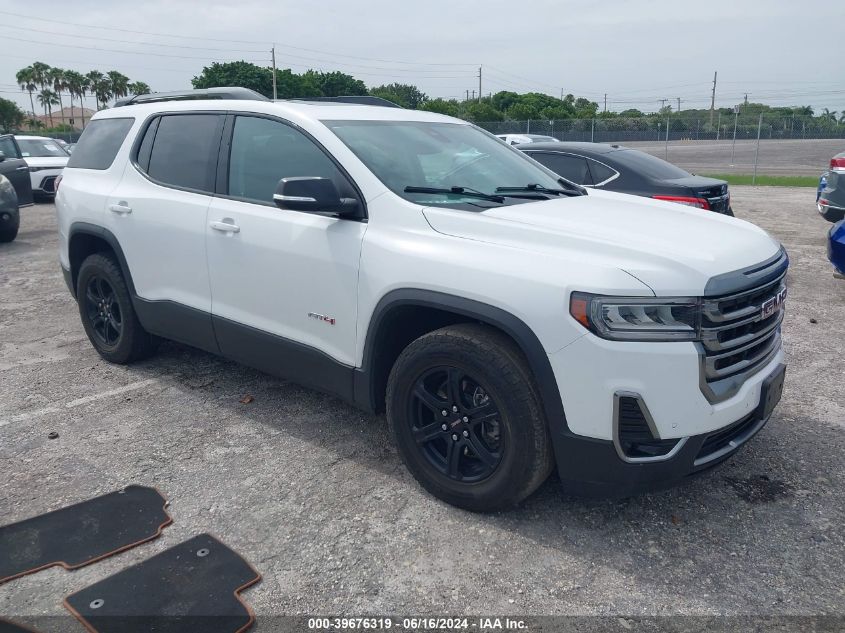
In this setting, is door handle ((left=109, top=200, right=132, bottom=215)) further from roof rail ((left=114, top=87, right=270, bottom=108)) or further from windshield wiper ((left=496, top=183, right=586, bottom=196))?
windshield wiper ((left=496, top=183, right=586, bottom=196))

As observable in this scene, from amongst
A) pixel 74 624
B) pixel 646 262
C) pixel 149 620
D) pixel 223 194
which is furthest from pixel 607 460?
pixel 223 194

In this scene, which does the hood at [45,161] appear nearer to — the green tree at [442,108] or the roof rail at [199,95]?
the roof rail at [199,95]

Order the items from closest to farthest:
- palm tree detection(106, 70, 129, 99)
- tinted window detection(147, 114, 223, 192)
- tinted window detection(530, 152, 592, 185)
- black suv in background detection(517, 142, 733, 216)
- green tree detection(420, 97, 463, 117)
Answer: tinted window detection(147, 114, 223, 192), black suv in background detection(517, 142, 733, 216), tinted window detection(530, 152, 592, 185), green tree detection(420, 97, 463, 117), palm tree detection(106, 70, 129, 99)

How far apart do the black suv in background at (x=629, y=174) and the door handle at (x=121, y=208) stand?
452 centimetres

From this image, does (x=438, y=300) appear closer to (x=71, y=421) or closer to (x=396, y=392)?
(x=396, y=392)

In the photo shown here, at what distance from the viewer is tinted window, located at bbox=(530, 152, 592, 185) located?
7656 mm

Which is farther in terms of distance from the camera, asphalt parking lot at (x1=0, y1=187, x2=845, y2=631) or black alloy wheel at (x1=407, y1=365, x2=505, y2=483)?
black alloy wheel at (x1=407, y1=365, x2=505, y2=483)

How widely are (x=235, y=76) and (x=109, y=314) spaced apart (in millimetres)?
65802

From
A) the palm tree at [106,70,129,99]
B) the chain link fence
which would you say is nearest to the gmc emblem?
the chain link fence

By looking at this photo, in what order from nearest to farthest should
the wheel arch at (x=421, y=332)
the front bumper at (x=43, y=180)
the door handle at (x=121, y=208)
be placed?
the wheel arch at (x=421, y=332) → the door handle at (x=121, y=208) → the front bumper at (x=43, y=180)

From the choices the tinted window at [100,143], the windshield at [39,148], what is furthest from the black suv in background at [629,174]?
the windshield at [39,148]

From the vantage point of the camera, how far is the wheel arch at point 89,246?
16.2ft

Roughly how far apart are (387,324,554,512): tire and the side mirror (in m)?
0.77

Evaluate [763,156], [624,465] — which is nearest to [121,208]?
[624,465]
